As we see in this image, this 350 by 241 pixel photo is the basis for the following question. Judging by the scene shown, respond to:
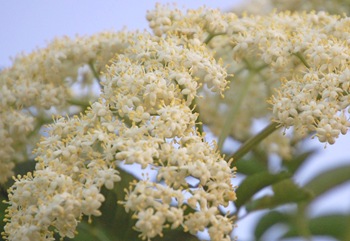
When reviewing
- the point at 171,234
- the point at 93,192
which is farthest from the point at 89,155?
the point at 171,234

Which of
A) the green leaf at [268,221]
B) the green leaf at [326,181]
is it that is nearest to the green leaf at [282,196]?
the green leaf at [268,221]

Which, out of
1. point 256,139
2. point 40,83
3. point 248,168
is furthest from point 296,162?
point 40,83

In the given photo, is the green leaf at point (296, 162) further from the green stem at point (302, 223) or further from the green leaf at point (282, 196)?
the green leaf at point (282, 196)

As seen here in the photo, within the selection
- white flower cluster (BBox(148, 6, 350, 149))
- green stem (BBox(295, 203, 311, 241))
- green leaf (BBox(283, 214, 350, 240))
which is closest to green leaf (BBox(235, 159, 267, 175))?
white flower cluster (BBox(148, 6, 350, 149))

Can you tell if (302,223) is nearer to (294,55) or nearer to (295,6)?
(294,55)

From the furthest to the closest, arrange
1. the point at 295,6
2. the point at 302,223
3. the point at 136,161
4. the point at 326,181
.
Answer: the point at 295,6 → the point at 326,181 → the point at 302,223 → the point at 136,161

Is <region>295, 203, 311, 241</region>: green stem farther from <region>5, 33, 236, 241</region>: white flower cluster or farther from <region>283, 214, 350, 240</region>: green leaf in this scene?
<region>5, 33, 236, 241</region>: white flower cluster
